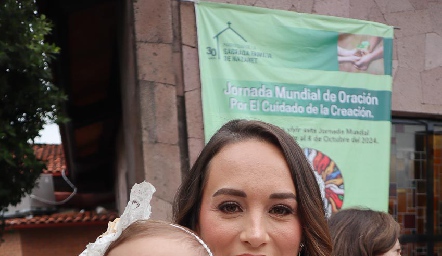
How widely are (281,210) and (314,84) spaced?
3.05 meters

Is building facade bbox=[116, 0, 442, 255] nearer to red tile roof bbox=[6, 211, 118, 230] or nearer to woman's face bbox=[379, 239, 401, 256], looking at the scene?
woman's face bbox=[379, 239, 401, 256]

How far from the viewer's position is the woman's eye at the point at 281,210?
155 centimetres

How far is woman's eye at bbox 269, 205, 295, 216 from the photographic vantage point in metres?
1.55

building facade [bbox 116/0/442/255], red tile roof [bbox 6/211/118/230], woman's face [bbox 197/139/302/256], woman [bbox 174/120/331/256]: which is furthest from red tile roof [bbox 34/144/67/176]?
woman's face [bbox 197/139/302/256]

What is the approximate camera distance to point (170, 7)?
4285 millimetres

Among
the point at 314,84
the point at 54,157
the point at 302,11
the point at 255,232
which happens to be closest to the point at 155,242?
the point at 255,232

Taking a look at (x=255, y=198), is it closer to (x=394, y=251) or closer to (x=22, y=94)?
(x=394, y=251)

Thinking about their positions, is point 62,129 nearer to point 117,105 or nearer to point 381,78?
point 117,105

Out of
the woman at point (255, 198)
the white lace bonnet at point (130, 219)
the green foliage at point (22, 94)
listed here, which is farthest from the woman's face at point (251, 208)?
the green foliage at point (22, 94)

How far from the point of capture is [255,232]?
58.2 inches

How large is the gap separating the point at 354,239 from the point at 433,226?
3.18 m

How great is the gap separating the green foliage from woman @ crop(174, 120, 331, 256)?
9.97ft

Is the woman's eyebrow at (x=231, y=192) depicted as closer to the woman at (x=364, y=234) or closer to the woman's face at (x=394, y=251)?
the woman at (x=364, y=234)

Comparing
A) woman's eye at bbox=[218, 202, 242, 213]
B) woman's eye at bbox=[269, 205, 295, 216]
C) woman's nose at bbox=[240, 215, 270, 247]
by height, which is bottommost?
woman's nose at bbox=[240, 215, 270, 247]
